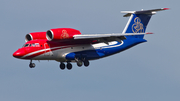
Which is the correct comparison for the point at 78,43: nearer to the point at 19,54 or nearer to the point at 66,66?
the point at 66,66

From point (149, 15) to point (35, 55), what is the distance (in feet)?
37.3

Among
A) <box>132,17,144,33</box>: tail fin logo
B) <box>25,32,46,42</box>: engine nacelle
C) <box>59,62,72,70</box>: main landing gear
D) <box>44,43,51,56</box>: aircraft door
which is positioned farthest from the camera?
<box>132,17,144,33</box>: tail fin logo

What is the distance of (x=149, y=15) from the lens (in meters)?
34.3

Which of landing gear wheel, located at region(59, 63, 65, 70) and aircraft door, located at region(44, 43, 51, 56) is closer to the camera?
aircraft door, located at region(44, 43, 51, 56)

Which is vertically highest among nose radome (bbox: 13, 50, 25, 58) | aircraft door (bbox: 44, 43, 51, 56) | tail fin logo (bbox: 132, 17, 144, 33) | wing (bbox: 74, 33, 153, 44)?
tail fin logo (bbox: 132, 17, 144, 33)

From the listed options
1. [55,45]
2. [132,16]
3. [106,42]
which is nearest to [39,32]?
[55,45]

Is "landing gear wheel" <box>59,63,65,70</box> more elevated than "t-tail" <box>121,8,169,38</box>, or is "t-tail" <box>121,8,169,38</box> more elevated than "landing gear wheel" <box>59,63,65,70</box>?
"t-tail" <box>121,8,169,38</box>

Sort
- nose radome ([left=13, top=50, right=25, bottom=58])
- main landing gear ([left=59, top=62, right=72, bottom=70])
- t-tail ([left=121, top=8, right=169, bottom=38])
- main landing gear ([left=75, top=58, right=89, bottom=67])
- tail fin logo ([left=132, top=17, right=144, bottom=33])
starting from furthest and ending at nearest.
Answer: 1. tail fin logo ([left=132, top=17, right=144, bottom=33])
2. t-tail ([left=121, top=8, right=169, bottom=38])
3. main landing gear ([left=59, top=62, right=72, bottom=70])
4. main landing gear ([left=75, top=58, right=89, bottom=67])
5. nose radome ([left=13, top=50, right=25, bottom=58])

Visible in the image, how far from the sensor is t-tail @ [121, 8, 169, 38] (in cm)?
3353

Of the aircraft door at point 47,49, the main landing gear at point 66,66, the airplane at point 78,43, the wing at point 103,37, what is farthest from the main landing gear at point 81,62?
the aircraft door at point 47,49

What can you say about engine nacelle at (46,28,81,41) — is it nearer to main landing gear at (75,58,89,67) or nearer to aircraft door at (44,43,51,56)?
aircraft door at (44,43,51,56)

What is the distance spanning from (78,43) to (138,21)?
6365 mm

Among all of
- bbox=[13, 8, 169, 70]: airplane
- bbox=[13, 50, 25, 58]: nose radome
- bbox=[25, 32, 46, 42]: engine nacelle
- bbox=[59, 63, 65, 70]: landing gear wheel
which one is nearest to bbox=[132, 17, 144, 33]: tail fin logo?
bbox=[13, 8, 169, 70]: airplane

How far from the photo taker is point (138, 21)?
33.9 m
